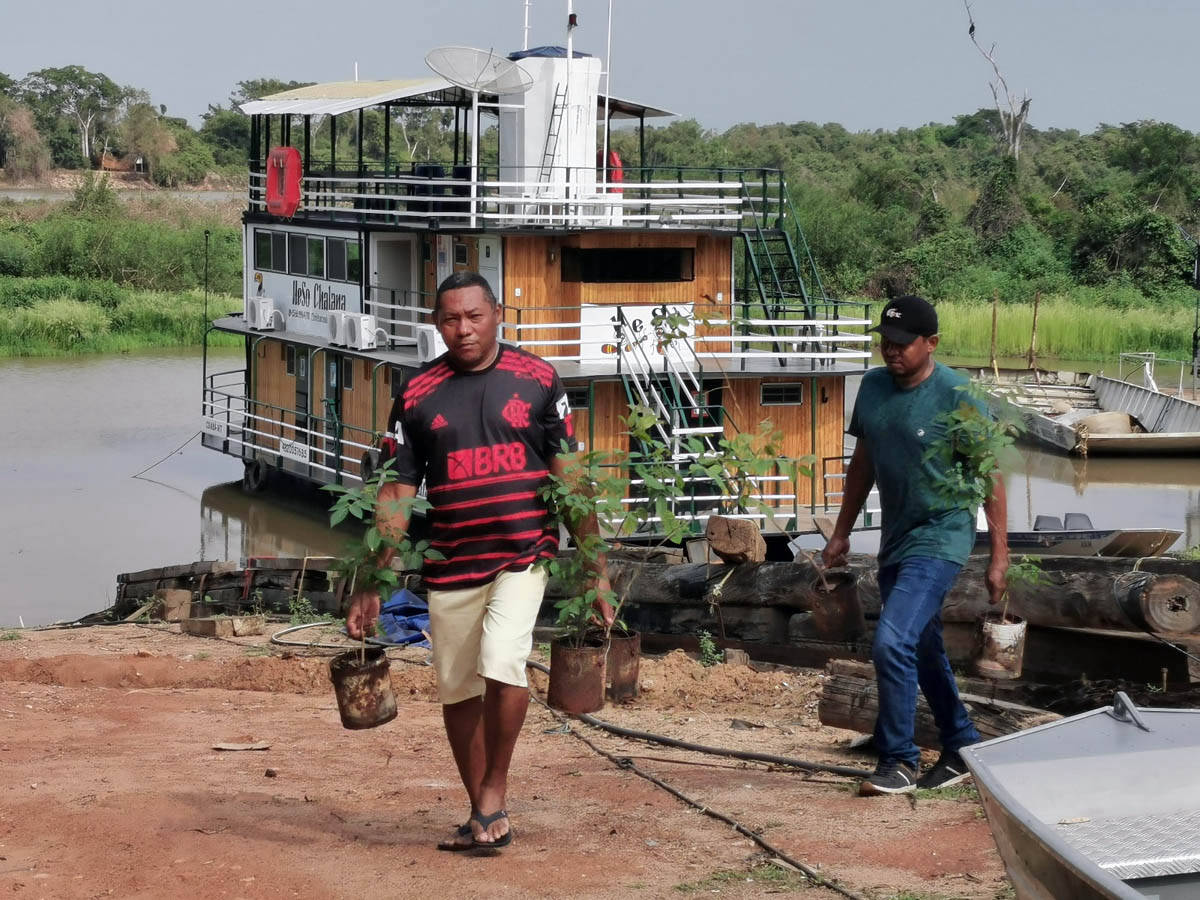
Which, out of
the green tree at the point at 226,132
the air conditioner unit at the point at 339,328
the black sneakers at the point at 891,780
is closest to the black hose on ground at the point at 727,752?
the black sneakers at the point at 891,780

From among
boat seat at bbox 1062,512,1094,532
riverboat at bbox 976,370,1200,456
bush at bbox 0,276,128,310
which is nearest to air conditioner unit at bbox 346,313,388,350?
boat seat at bbox 1062,512,1094,532

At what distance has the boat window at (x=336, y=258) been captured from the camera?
21.9 m

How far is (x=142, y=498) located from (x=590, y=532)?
1881 cm

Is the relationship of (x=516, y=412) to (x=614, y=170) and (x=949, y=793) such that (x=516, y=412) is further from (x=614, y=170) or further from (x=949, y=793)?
(x=614, y=170)

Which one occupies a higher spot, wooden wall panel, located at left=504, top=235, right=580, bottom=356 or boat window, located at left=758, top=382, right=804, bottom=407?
wooden wall panel, located at left=504, top=235, right=580, bottom=356

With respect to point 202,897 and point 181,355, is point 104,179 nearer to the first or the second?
point 181,355

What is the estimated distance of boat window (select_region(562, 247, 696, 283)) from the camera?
773 inches

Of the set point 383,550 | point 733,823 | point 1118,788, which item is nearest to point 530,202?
point 383,550

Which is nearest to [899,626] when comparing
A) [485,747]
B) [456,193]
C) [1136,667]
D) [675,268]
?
[485,747]

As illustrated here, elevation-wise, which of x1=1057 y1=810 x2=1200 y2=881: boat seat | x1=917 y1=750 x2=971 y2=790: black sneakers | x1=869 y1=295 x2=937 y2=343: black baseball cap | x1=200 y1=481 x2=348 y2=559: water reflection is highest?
x1=869 y1=295 x2=937 y2=343: black baseball cap

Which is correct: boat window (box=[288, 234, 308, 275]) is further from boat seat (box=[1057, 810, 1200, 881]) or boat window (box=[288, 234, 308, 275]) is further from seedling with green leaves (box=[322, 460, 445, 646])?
boat seat (box=[1057, 810, 1200, 881])

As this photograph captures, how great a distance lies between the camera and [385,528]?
5.34m

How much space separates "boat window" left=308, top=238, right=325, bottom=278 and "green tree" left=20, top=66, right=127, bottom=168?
7489 cm

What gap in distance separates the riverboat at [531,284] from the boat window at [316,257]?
2.3 inches
